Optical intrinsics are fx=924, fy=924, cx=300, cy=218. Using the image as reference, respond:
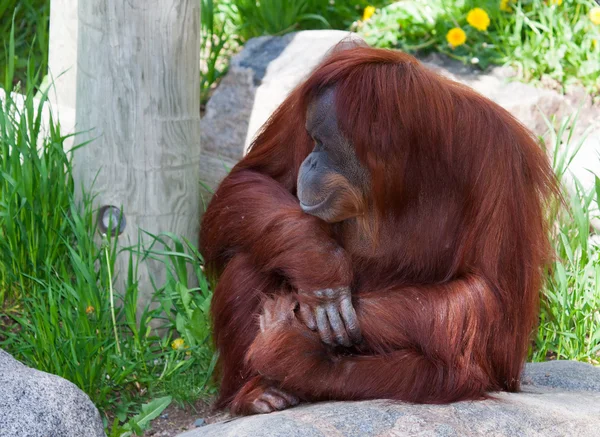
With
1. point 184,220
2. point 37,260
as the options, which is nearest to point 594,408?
point 184,220

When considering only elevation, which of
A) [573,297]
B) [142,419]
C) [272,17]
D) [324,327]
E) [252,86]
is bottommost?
[142,419]

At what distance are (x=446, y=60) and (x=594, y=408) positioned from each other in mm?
2605

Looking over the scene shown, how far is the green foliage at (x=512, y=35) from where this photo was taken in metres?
4.59

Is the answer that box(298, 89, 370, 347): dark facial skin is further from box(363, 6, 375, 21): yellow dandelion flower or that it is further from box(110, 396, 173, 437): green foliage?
box(363, 6, 375, 21): yellow dandelion flower

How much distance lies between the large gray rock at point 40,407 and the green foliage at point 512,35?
2.89 m

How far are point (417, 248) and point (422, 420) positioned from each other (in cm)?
43

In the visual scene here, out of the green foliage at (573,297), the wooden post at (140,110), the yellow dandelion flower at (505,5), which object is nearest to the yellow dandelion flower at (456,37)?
the yellow dandelion flower at (505,5)

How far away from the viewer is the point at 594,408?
98.4 inches

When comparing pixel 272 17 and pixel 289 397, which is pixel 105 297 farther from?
pixel 272 17

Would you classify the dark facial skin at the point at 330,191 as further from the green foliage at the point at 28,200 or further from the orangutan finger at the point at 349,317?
the green foliage at the point at 28,200

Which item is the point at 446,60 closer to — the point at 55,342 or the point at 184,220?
the point at 184,220

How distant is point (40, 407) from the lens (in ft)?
7.54

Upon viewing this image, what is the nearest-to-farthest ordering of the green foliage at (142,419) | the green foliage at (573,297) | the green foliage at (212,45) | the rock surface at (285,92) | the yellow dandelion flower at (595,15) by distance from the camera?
the green foliage at (142,419) < the green foliage at (573,297) < the rock surface at (285,92) < the yellow dandelion flower at (595,15) < the green foliage at (212,45)

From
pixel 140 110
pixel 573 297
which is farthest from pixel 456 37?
pixel 140 110
